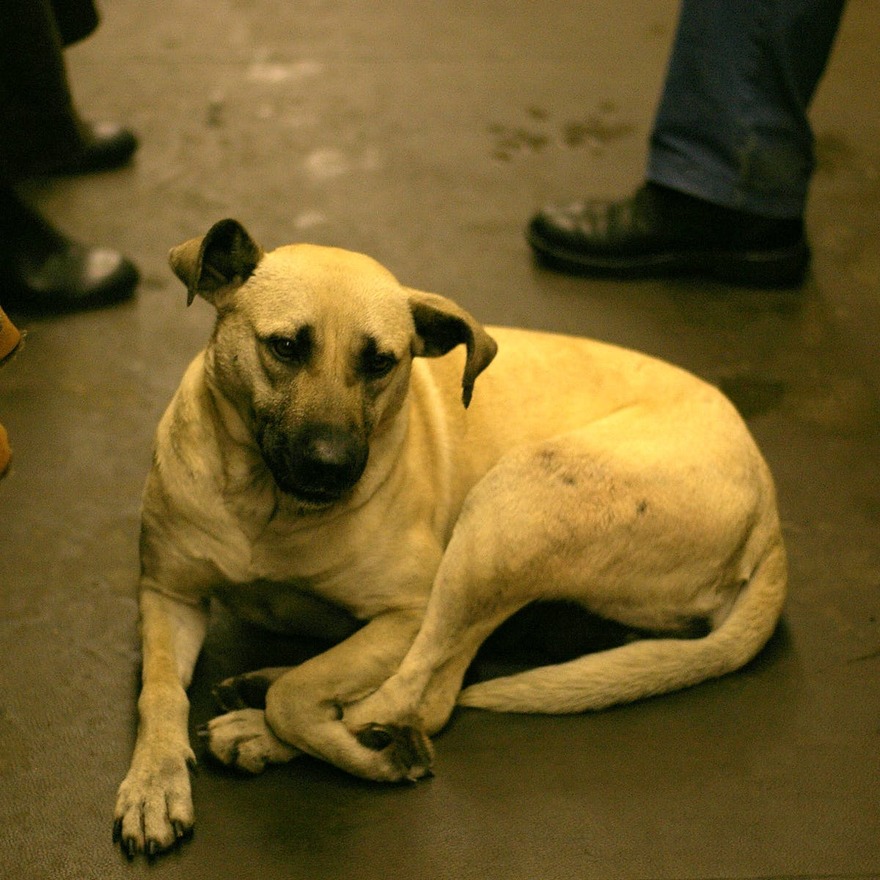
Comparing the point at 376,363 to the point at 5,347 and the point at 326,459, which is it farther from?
the point at 5,347

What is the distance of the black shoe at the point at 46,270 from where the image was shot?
146 inches

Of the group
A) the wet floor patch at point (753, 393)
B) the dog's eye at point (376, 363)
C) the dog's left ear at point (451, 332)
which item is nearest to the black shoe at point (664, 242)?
the wet floor patch at point (753, 393)

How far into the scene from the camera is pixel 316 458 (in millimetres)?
2156

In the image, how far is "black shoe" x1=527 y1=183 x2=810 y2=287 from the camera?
411cm

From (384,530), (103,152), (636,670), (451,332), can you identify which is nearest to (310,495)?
(384,530)

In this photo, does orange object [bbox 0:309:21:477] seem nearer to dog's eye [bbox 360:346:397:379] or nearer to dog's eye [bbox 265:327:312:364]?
dog's eye [bbox 265:327:312:364]

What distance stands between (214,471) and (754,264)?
241 cm

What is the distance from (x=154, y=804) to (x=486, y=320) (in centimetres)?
211

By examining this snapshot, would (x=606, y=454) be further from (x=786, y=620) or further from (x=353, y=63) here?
(x=353, y=63)

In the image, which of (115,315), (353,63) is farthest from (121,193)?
(353,63)

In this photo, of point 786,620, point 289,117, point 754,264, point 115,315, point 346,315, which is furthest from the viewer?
point 289,117

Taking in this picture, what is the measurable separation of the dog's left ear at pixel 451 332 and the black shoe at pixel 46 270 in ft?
5.64

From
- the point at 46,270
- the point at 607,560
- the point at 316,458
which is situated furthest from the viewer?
the point at 46,270

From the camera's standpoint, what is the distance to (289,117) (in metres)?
4.83
